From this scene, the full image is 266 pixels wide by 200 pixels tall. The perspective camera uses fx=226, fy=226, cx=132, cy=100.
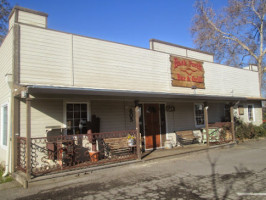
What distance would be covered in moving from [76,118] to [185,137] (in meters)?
5.39

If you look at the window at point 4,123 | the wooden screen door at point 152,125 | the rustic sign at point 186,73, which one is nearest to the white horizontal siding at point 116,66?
the rustic sign at point 186,73

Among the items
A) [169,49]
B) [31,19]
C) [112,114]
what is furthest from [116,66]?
[169,49]

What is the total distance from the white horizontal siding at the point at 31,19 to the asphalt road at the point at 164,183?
543 centimetres

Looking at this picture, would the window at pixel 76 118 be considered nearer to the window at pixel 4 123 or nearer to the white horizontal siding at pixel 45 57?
the white horizontal siding at pixel 45 57

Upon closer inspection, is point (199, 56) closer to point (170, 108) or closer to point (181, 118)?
point (181, 118)

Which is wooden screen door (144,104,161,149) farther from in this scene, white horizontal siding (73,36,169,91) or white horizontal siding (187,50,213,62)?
white horizontal siding (187,50,213,62)

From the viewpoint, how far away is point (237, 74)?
1504 centimetres

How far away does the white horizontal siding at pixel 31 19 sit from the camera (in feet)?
25.4

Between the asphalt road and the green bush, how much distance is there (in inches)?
222

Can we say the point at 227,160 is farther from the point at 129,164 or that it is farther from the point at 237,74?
the point at 237,74

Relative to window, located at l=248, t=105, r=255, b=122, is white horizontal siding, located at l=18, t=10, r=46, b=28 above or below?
above

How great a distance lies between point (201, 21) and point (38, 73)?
20391 millimetres

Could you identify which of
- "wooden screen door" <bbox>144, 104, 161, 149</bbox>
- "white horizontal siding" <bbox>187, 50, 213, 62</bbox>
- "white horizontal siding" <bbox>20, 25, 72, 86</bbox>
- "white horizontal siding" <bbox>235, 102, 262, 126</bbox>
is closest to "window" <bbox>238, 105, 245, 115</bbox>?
"white horizontal siding" <bbox>235, 102, 262, 126</bbox>

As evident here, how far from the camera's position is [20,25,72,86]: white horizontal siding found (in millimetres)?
7262
